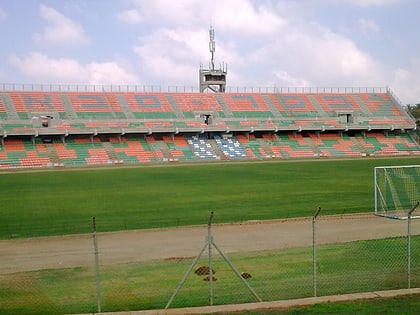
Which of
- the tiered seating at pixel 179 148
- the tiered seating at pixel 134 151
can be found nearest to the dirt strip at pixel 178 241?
→ the tiered seating at pixel 134 151

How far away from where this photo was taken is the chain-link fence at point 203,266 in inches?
445

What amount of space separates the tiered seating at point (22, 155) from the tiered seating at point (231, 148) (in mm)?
22155

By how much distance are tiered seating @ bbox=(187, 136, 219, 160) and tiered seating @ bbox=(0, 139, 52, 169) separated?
1833 centimetres

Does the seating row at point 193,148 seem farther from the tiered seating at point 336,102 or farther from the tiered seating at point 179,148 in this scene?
the tiered seating at point 336,102

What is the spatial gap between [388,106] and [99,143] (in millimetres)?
47924

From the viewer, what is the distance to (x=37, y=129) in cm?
6494

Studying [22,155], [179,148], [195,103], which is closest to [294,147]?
[179,148]

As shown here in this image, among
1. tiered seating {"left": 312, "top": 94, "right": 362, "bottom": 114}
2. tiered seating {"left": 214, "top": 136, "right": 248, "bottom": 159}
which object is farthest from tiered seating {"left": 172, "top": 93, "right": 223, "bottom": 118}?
tiered seating {"left": 312, "top": 94, "right": 362, "bottom": 114}

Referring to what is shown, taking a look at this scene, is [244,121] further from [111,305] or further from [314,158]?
[111,305]

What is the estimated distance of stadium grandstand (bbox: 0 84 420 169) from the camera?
64938mm

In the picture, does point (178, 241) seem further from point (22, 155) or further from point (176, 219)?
point (22, 155)

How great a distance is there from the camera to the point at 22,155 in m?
61.0

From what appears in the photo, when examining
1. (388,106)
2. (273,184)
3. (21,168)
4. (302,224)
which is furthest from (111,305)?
(388,106)

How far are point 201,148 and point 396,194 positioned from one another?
4380cm
